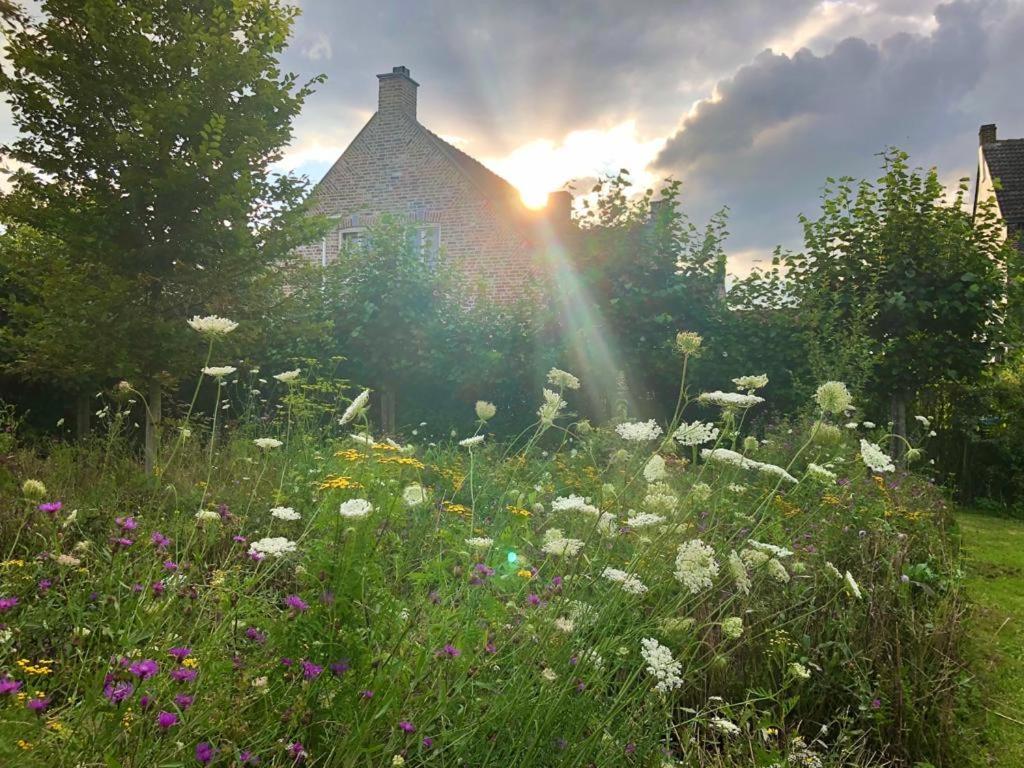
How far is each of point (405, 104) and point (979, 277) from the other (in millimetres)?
13688

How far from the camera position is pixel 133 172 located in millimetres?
6070

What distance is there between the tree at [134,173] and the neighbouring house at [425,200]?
976cm

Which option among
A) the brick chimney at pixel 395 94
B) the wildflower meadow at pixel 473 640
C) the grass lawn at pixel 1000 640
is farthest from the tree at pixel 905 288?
the brick chimney at pixel 395 94

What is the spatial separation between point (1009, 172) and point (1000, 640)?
81.3 feet

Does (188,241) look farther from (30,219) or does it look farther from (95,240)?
(30,219)

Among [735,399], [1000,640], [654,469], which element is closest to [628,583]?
[654,469]

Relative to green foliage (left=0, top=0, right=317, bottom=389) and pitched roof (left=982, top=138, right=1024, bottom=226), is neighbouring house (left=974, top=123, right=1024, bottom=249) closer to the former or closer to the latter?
pitched roof (left=982, top=138, right=1024, bottom=226)

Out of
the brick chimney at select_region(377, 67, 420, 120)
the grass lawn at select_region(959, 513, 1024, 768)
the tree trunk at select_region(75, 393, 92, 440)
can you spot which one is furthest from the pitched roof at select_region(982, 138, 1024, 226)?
the tree trunk at select_region(75, 393, 92, 440)

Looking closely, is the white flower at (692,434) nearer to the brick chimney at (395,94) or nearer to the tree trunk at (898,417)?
the tree trunk at (898,417)

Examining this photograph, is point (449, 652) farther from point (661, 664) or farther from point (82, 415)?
point (82, 415)

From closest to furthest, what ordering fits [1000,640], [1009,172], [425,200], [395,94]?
[1000,640] → [425,200] → [395,94] → [1009,172]

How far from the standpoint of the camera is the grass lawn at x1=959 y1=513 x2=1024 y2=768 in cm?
304

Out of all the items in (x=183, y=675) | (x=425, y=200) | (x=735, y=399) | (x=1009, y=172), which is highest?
(x=1009, y=172)

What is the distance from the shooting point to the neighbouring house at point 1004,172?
71.2 ft
